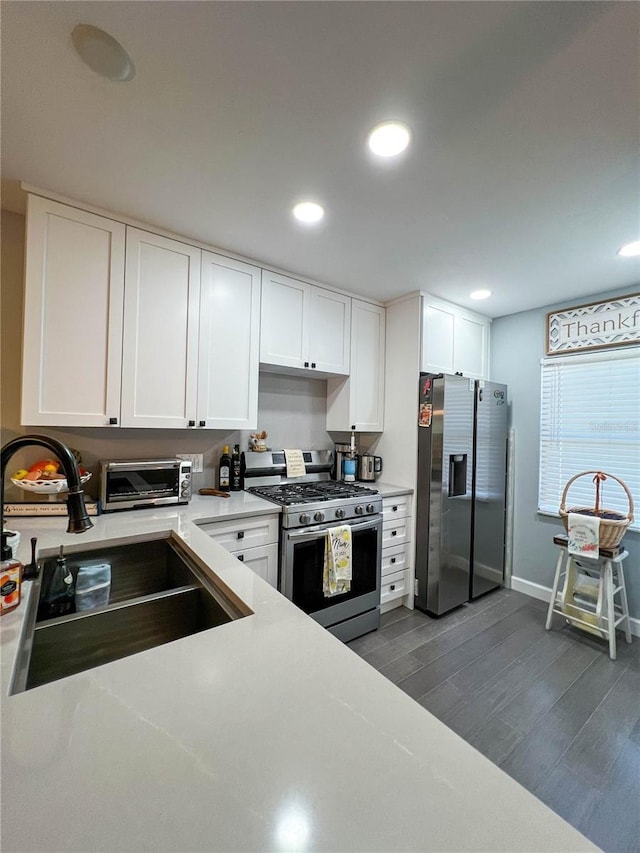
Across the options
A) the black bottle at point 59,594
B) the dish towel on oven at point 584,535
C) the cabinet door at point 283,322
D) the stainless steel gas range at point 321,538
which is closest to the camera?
the black bottle at point 59,594

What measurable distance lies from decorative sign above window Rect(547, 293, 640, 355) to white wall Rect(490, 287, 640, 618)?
0.09 meters

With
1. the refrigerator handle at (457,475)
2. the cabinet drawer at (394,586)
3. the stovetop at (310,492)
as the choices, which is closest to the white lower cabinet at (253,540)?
the stovetop at (310,492)

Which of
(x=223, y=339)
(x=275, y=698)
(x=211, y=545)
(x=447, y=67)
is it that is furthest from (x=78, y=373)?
(x=447, y=67)

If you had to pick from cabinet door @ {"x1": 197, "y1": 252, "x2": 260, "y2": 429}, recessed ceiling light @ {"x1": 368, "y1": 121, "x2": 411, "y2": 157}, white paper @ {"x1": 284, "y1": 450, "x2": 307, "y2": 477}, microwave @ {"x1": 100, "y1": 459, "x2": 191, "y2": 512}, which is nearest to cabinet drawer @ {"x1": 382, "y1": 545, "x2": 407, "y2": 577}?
white paper @ {"x1": 284, "y1": 450, "x2": 307, "y2": 477}

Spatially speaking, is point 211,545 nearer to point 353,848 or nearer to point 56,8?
point 353,848

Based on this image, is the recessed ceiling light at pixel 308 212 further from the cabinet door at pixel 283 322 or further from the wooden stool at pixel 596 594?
the wooden stool at pixel 596 594

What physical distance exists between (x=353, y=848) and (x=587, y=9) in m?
1.77

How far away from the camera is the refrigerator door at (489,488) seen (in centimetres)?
294

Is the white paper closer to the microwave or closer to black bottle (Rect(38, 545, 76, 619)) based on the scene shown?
the microwave

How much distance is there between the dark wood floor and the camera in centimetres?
142

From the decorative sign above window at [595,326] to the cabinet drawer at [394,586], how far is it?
2216mm

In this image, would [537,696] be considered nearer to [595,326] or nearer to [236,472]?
[236,472]

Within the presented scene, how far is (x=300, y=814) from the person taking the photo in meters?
0.44

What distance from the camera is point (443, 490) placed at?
268 cm
